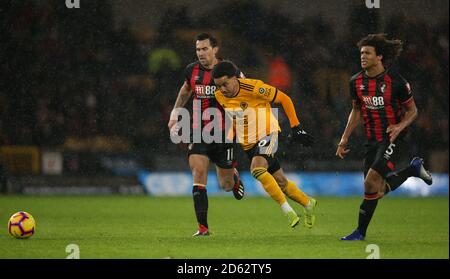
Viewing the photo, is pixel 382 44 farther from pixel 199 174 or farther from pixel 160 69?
A: pixel 160 69

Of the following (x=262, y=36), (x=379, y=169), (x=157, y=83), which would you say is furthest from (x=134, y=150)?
(x=379, y=169)

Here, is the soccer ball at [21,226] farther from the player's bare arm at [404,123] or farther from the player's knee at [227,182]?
the player's bare arm at [404,123]

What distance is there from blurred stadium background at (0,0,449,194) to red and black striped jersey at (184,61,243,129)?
25.4ft

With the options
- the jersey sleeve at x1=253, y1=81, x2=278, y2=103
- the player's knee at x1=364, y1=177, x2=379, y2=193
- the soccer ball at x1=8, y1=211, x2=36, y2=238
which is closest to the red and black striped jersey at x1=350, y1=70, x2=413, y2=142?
the player's knee at x1=364, y1=177, x2=379, y2=193

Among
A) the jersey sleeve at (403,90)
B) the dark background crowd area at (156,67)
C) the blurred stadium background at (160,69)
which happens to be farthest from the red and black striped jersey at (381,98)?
the dark background crowd area at (156,67)

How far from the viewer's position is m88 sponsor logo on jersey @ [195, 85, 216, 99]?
30.5 ft

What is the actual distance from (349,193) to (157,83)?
487 centimetres

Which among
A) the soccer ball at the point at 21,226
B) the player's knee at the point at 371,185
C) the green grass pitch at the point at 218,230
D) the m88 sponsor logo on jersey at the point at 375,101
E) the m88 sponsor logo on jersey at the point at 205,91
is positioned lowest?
the green grass pitch at the point at 218,230

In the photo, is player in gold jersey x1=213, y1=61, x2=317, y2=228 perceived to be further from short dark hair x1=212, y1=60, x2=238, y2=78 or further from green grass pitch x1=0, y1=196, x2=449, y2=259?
green grass pitch x1=0, y1=196, x2=449, y2=259

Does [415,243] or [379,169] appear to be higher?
[379,169]

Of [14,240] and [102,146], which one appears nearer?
[14,240]

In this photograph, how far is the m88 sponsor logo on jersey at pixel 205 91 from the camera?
929 centimetres

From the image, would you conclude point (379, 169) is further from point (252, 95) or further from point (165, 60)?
point (165, 60)

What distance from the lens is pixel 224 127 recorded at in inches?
373
